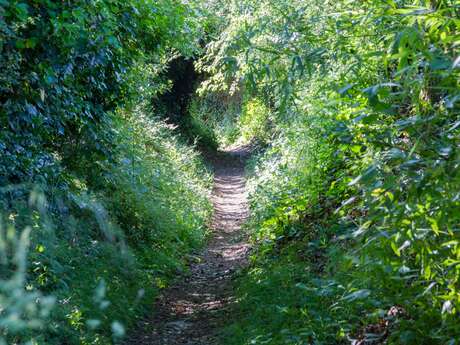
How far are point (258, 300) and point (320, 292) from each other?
1.54 m

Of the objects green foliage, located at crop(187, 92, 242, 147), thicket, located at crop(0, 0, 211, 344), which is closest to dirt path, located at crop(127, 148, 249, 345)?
thicket, located at crop(0, 0, 211, 344)

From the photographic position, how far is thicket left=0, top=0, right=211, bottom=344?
4863mm

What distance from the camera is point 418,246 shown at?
287cm

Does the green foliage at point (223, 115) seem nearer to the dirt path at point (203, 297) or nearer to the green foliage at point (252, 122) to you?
the green foliage at point (252, 122)

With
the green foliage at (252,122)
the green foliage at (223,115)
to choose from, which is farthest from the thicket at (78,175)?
the green foliage at (223,115)

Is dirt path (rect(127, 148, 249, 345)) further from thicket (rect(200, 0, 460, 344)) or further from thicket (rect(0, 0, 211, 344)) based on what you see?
thicket (rect(200, 0, 460, 344))

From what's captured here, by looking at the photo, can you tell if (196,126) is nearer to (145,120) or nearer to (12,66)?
(145,120)

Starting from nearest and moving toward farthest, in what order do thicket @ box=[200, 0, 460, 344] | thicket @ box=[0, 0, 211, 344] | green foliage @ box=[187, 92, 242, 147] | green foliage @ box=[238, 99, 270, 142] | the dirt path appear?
thicket @ box=[200, 0, 460, 344] < thicket @ box=[0, 0, 211, 344] < the dirt path < green foliage @ box=[238, 99, 270, 142] < green foliage @ box=[187, 92, 242, 147]

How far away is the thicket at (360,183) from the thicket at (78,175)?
1.37 metres

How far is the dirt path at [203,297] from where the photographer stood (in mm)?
6441

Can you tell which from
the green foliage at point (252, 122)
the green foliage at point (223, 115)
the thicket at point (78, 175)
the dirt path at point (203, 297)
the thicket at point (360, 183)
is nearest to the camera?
the thicket at point (360, 183)

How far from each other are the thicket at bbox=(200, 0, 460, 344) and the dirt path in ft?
1.32

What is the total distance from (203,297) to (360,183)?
225 inches

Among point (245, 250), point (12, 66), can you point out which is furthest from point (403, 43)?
point (245, 250)
